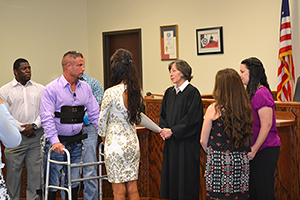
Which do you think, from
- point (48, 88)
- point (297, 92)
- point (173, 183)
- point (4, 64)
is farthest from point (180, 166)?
point (4, 64)

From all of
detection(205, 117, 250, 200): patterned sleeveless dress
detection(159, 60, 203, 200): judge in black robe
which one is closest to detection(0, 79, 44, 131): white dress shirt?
detection(159, 60, 203, 200): judge in black robe

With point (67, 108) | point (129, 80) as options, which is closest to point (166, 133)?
point (129, 80)

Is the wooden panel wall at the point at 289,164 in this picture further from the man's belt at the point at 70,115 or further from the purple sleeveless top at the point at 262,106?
the man's belt at the point at 70,115

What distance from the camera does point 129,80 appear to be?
2.62 metres

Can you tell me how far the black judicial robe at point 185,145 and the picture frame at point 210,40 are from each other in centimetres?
316

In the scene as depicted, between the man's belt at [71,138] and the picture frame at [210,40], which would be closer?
the man's belt at [71,138]

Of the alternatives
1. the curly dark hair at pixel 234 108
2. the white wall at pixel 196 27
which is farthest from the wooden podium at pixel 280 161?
the white wall at pixel 196 27

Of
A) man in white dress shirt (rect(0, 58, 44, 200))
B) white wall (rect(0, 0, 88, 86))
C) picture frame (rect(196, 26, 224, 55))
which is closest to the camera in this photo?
man in white dress shirt (rect(0, 58, 44, 200))

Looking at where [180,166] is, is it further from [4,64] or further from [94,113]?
[4,64]

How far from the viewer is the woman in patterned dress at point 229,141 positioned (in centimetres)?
240

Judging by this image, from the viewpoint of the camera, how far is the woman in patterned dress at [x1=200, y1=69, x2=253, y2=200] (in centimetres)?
240

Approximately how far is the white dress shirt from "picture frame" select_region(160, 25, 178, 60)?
355 centimetres

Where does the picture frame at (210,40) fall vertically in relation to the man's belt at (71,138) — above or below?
above

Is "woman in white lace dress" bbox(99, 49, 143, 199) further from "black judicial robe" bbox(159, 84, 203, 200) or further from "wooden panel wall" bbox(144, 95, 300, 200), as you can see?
"wooden panel wall" bbox(144, 95, 300, 200)
